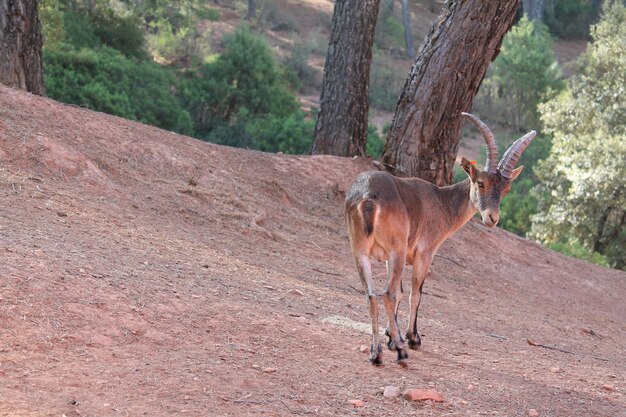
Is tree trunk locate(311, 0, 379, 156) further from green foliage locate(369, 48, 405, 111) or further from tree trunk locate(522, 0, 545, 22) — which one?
tree trunk locate(522, 0, 545, 22)

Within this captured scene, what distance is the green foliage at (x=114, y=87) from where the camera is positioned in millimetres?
23828

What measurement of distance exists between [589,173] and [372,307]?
1612 cm

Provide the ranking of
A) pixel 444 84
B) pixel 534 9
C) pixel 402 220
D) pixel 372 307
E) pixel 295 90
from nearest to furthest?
1. pixel 372 307
2. pixel 402 220
3. pixel 444 84
4. pixel 295 90
5. pixel 534 9

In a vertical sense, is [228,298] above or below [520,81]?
above

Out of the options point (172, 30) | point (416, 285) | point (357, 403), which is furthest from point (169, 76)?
point (357, 403)

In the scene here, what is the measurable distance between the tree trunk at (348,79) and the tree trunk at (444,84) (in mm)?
1441

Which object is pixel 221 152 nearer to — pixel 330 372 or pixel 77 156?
pixel 77 156

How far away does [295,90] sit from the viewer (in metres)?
38.7

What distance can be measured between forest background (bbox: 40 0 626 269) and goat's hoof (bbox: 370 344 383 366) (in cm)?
1287

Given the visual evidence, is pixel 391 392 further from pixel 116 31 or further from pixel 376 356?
pixel 116 31

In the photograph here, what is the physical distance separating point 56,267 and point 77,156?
3.64 metres

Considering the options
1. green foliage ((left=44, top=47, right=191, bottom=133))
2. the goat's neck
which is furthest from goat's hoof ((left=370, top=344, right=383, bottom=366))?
green foliage ((left=44, top=47, right=191, bottom=133))

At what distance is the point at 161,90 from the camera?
1050 inches

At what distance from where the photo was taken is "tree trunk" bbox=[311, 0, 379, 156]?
14242 millimetres
